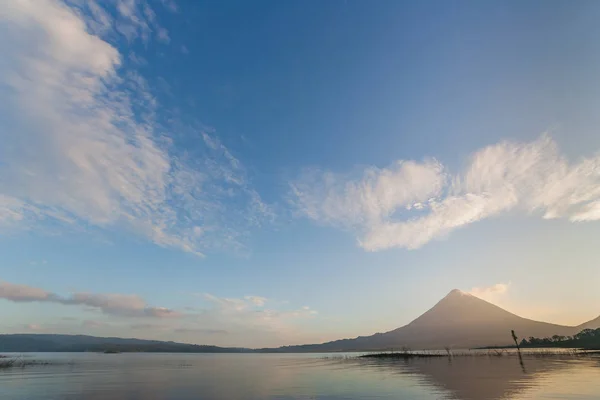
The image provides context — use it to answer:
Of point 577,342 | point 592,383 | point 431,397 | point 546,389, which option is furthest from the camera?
point 577,342

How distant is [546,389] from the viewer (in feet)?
130

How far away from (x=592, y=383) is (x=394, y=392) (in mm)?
25865

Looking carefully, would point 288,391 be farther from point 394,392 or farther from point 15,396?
point 15,396

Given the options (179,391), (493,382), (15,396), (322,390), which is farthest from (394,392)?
(15,396)

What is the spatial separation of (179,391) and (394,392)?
2988cm

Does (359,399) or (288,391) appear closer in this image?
(359,399)

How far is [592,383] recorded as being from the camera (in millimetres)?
42969

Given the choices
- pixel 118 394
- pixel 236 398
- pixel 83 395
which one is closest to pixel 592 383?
pixel 236 398

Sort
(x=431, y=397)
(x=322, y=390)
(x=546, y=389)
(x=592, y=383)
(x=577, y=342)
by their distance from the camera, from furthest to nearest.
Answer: (x=577, y=342)
(x=322, y=390)
(x=592, y=383)
(x=546, y=389)
(x=431, y=397)

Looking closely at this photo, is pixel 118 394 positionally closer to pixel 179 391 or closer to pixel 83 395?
pixel 83 395

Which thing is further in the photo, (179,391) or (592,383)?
(179,391)

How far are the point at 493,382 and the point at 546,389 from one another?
30.1ft

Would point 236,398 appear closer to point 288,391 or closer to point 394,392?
point 288,391

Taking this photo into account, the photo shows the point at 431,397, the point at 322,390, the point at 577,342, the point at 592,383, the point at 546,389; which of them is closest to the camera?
the point at 431,397
